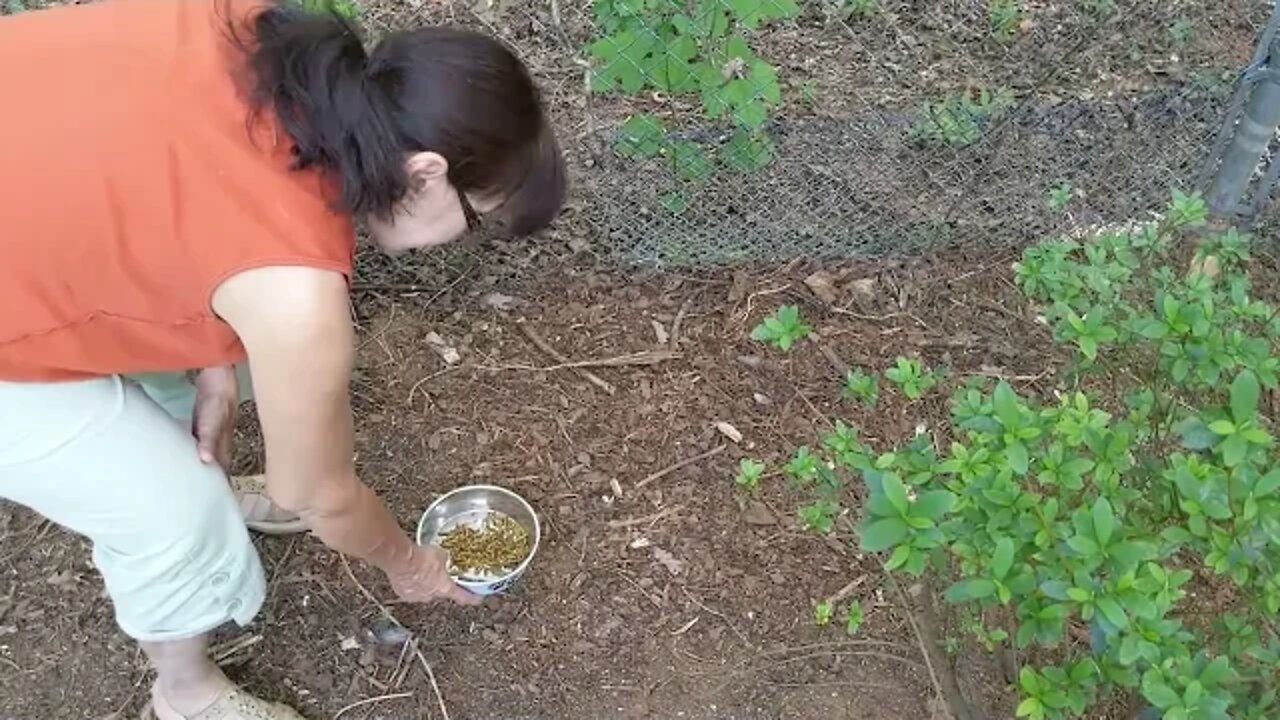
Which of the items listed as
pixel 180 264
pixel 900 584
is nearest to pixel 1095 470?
pixel 900 584

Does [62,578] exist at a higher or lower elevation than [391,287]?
lower

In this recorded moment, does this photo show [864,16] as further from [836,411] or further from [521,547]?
[521,547]

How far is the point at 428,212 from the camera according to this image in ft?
5.14

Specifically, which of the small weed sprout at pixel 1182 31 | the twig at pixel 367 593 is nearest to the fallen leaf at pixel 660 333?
the twig at pixel 367 593

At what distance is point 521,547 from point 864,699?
27.5 inches

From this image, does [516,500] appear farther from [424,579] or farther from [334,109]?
[334,109]

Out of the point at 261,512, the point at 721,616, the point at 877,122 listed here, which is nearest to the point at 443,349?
the point at 261,512

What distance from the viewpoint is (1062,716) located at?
1.52 m

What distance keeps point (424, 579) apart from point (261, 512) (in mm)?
532

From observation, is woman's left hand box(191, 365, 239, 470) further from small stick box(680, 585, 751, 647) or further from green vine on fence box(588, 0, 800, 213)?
green vine on fence box(588, 0, 800, 213)

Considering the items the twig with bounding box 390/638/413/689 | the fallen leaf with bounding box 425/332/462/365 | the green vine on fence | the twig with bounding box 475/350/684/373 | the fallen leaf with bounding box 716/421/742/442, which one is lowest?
the twig with bounding box 390/638/413/689

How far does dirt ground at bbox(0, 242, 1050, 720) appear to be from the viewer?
230cm

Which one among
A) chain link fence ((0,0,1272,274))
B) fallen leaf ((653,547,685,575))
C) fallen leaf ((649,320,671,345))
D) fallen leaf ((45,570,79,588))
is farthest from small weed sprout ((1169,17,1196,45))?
fallen leaf ((45,570,79,588))

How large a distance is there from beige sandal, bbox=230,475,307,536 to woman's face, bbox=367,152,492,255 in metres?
1.01
